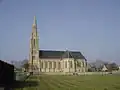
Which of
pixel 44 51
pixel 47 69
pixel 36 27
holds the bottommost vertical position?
pixel 47 69

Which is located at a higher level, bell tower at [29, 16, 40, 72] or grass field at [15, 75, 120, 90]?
bell tower at [29, 16, 40, 72]

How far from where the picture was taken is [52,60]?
145 m

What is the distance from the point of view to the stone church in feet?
437

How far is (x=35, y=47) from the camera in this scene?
434 feet

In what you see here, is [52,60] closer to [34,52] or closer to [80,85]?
[34,52]

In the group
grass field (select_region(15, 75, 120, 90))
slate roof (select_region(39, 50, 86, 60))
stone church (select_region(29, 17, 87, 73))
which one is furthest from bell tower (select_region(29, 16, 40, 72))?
grass field (select_region(15, 75, 120, 90))

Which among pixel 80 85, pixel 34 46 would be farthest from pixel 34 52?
pixel 80 85

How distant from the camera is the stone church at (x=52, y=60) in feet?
437

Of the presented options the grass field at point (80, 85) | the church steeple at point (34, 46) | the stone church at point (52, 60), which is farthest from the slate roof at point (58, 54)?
the grass field at point (80, 85)

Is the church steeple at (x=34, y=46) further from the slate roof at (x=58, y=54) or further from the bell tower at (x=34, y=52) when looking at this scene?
the slate roof at (x=58, y=54)

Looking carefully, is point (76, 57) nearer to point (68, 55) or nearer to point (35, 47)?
point (68, 55)

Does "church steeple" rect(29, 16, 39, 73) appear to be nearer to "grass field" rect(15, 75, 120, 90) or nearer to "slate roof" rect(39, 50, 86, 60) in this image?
"slate roof" rect(39, 50, 86, 60)

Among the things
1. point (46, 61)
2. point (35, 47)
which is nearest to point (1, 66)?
point (35, 47)

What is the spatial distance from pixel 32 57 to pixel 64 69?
1968 centimetres
